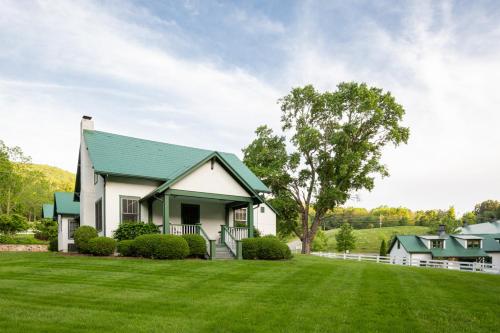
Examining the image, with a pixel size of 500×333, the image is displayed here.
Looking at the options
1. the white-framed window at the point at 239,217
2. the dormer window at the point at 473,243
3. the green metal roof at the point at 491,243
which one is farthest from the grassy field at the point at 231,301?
the green metal roof at the point at 491,243

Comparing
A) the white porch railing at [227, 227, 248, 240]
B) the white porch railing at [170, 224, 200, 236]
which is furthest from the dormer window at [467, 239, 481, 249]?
the white porch railing at [170, 224, 200, 236]

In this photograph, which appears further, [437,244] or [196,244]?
[437,244]

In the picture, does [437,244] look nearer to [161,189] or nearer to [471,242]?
[471,242]

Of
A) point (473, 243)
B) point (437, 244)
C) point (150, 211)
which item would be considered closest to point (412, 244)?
point (437, 244)

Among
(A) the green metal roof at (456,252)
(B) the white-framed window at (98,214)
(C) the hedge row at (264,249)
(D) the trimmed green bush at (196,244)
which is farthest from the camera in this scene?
(A) the green metal roof at (456,252)

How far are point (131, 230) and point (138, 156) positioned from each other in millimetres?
4679

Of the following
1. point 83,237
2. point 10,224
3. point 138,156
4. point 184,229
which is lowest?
point 10,224

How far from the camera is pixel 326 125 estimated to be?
1406 inches

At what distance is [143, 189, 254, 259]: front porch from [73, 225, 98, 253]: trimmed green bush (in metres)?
2.97

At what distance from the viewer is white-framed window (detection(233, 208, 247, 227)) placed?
23.2m

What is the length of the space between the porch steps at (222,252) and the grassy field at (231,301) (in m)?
4.46

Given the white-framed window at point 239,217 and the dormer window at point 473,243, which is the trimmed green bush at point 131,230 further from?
the dormer window at point 473,243

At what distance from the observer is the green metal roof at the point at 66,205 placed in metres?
28.8

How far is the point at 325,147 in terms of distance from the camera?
35250mm
